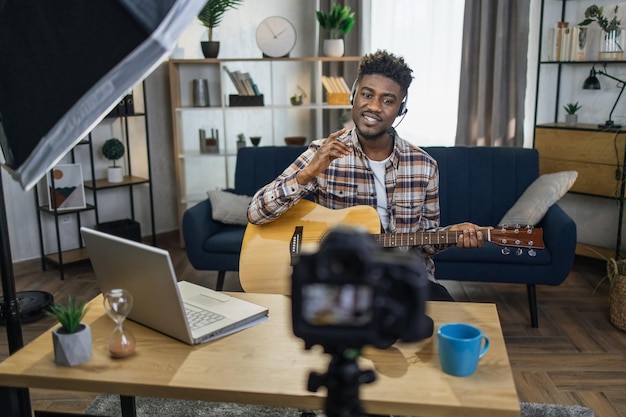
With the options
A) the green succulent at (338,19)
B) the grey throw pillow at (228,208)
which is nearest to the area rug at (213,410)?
the grey throw pillow at (228,208)

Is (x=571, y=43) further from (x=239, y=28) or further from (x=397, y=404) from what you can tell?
(x=397, y=404)

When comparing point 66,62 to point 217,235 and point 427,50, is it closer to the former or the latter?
point 217,235

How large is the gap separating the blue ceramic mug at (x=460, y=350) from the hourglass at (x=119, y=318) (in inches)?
25.9

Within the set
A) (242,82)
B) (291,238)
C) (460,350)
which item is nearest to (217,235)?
(291,238)

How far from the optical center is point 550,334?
294 cm

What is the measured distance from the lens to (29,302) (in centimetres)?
324

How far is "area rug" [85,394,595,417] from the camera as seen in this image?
2189 mm

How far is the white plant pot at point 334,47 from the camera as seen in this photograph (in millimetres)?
4316

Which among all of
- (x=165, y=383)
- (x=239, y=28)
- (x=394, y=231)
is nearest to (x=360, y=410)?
(x=165, y=383)

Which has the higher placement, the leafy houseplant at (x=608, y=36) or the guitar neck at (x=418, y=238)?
the leafy houseplant at (x=608, y=36)

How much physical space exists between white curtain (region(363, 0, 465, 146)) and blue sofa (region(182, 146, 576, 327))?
3.76 ft

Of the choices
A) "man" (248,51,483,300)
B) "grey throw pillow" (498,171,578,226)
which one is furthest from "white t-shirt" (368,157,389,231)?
"grey throw pillow" (498,171,578,226)

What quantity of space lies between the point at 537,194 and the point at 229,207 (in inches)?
60.4

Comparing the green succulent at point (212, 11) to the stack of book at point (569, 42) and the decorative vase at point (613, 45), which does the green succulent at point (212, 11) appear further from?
the decorative vase at point (613, 45)
